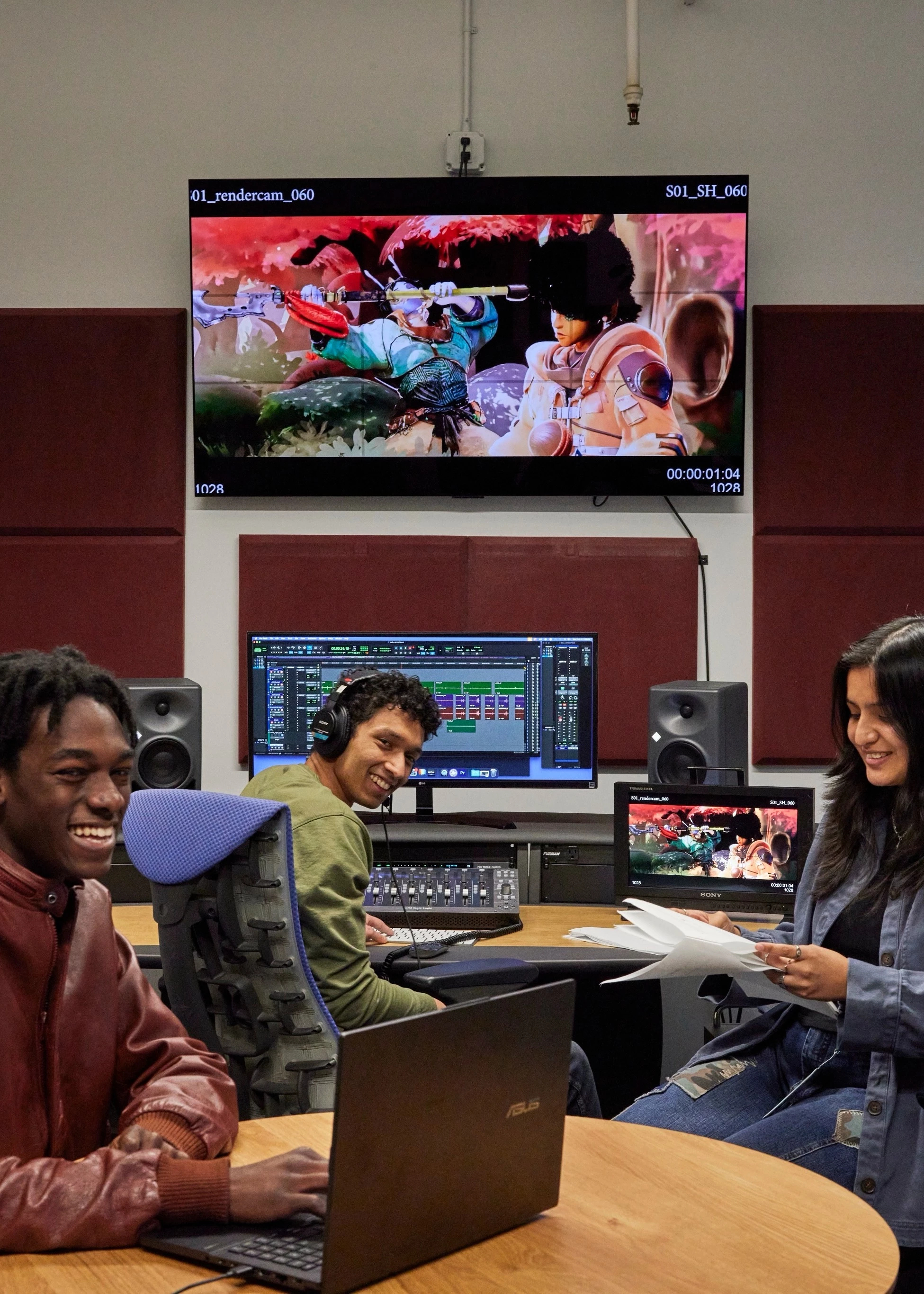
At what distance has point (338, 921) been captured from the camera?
2174 millimetres

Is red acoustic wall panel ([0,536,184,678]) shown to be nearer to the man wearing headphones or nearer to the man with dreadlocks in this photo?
the man wearing headphones

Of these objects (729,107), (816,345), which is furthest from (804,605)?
(729,107)

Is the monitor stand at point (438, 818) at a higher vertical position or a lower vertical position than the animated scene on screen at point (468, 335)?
lower

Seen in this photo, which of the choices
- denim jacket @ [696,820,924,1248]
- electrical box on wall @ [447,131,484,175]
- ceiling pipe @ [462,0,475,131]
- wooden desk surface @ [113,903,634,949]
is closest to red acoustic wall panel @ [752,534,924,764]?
wooden desk surface @ [113,903,634,949]

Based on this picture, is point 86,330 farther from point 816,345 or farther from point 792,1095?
A: point 792,1095

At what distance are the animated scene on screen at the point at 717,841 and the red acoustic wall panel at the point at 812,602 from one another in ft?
4.08

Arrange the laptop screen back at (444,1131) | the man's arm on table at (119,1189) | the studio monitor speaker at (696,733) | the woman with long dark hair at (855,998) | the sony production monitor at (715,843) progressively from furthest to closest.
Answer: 1. the studio monitor speaker at (696,733)
2. the sony production monitor at (715,843)
3. the woman with long dark hair at (855,998)
4. the man's arm on table at (119,1189)
5. the laptop screen back at (444,1131)

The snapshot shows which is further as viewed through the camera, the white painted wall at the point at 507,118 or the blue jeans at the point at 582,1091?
the white painted wall at the point at 507,118

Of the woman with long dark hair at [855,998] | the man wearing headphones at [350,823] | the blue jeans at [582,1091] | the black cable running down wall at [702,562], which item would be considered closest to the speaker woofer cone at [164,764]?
the man wearing headphones at [350,823]

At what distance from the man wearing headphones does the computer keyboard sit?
0.06 metres

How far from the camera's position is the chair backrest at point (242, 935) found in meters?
1.92

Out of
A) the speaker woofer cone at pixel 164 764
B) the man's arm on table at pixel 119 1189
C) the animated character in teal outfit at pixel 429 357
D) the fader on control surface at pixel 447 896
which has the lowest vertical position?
the fader on control surface at pixel 447 896

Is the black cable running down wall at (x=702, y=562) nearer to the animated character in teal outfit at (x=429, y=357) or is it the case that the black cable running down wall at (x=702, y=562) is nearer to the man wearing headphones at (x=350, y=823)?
the animated character in teal outfit at (x=429, y=357)

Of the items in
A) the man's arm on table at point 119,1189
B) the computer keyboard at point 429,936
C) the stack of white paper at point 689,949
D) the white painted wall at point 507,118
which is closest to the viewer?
the man's arm on table at point 119,1189
